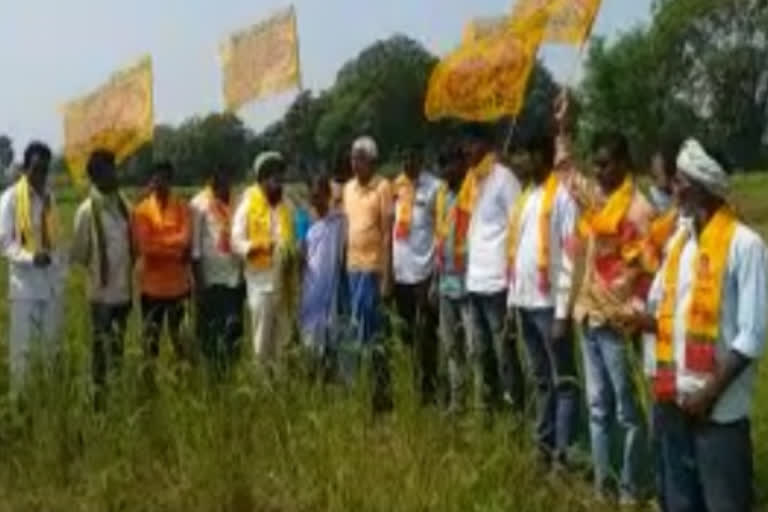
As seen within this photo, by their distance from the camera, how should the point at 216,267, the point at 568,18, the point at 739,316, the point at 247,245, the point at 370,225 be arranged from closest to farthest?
the point at 739,316, the point at 568,18, the point at 370,225, the point at 247,245, the point at 216,267

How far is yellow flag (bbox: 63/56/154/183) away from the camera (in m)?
11.2

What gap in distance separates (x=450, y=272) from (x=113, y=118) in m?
2.97

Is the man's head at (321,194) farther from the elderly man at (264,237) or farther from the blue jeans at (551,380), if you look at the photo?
the blue jeans at (551,380)

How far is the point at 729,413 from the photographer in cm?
590

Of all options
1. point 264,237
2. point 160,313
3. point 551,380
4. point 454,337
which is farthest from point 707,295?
point 160,313

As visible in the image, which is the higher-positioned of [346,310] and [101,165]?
[101,165]

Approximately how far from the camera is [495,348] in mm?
9234

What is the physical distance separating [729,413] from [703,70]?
79.1 metres

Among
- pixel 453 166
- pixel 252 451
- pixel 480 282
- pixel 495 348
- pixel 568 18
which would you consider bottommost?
pixel 252 451

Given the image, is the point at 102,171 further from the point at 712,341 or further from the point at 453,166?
the point at 712,341

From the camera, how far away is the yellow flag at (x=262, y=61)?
11.3 m

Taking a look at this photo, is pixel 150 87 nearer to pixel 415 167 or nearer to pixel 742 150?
pixel 415 167

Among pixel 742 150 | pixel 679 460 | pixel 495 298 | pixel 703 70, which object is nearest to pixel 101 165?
pixel 495 298

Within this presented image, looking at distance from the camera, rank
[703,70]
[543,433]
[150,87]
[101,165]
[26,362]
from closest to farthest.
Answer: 1. [543,433]
2. [26,362]
3. [101,165]
4. [150,87]
5. [703,70]
